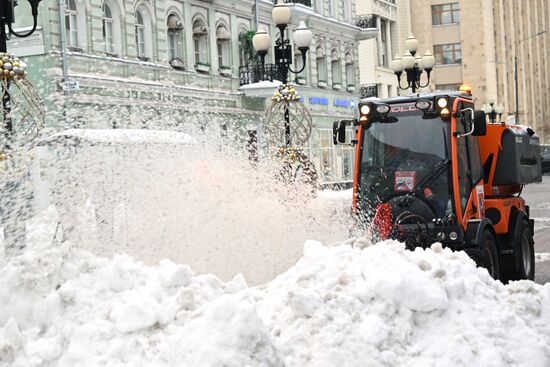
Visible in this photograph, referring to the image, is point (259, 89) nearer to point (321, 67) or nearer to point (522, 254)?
point (321, 67)

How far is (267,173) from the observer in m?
16.9

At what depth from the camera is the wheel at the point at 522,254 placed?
10.5 m

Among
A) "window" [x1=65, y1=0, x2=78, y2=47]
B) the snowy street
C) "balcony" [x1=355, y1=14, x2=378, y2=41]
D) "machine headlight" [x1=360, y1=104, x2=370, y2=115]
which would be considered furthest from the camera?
"balcony" [x1=355, y1=14, x2=378, y2=41]

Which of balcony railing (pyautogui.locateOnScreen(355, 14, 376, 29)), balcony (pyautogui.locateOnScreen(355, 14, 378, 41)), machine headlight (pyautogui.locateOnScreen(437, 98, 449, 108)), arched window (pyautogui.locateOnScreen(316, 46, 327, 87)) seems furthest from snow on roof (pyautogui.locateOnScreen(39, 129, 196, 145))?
balcony railing (pyautogui.locateOnScreen(355, 14, 376, 29))

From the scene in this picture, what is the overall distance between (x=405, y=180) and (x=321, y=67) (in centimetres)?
3174

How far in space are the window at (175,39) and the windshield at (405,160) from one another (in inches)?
800

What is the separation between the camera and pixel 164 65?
2881 cm

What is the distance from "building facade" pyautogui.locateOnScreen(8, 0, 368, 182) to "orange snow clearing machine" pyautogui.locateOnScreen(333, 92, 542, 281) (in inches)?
510

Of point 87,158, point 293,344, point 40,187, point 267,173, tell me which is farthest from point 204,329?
point 267,173

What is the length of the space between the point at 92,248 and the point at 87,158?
4240mm

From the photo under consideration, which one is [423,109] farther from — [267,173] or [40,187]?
[267,173]

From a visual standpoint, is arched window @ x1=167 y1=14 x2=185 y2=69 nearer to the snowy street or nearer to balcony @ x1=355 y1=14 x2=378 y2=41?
the snowy street

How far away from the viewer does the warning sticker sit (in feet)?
32.4

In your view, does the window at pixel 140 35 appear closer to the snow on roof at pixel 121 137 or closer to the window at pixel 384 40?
the snow on roof at pixel 121 137
